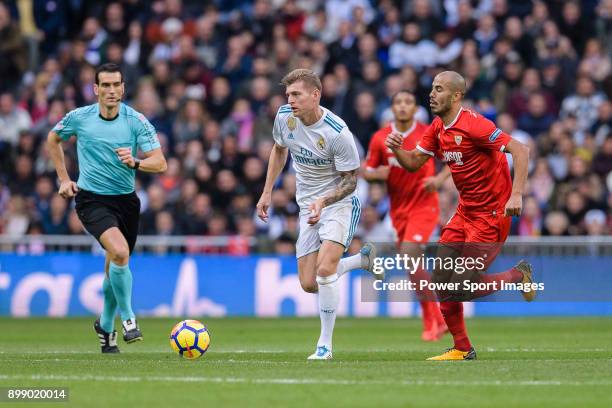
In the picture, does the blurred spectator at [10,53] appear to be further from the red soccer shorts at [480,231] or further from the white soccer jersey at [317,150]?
the red soccer shorts at [480,231]

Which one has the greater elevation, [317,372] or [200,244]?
[200,244]

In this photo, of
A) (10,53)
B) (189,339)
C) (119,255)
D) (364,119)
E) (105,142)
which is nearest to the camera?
(189,339)

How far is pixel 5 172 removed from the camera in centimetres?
2328

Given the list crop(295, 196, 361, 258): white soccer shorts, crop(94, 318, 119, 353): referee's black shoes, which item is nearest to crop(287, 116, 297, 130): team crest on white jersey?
crop(295, 196, 361, 258): white soccer shorts

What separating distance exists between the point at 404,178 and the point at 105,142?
177 inches

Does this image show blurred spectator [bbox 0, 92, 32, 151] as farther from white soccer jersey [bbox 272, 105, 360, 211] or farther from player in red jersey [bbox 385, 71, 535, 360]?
player in red jersey [bbox 385, 71, 535, 360]

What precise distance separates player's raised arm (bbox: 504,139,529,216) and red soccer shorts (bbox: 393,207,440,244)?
14.6 feet

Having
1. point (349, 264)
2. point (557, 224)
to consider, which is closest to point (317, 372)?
point (349, 264)

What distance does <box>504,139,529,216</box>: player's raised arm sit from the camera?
10.8m

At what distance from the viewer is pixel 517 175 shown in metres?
11.0

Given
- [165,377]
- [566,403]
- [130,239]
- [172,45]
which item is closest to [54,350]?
[130,239]

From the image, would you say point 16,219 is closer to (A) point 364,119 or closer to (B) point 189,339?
(A) point 364,119

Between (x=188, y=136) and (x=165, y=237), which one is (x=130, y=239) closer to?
(x=165, y=237)

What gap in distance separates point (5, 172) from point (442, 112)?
13.5 metres
